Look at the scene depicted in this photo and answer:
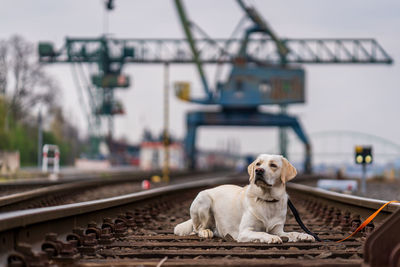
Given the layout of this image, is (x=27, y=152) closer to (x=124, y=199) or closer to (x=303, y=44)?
(x=303, y=44)

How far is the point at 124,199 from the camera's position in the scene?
30.8ft

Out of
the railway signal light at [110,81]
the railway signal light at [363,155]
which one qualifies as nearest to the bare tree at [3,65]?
the railway signal light at [110,81]

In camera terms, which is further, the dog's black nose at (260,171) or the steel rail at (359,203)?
the steel rail at (359,203)

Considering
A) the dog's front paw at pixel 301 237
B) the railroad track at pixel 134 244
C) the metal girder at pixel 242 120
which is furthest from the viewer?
the metal girder at pixel 242 120

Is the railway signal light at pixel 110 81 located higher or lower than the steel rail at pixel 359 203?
higher

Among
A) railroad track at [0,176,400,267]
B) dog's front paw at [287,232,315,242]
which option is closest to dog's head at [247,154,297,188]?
railroad track at [0,176,400,267]

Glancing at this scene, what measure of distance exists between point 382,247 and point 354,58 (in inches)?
2537

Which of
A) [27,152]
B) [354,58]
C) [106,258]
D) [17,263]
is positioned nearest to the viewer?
[17,263]

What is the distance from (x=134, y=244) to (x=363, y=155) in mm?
18608

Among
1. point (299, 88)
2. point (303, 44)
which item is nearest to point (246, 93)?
point (299, 88)

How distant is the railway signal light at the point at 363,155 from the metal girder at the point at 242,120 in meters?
37.5

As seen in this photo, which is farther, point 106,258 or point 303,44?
point 303,44

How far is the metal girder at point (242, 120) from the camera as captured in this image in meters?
62.2

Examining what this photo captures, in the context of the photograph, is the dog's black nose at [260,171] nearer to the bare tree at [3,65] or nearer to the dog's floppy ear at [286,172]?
the dog's floppy ear at [286,172]
